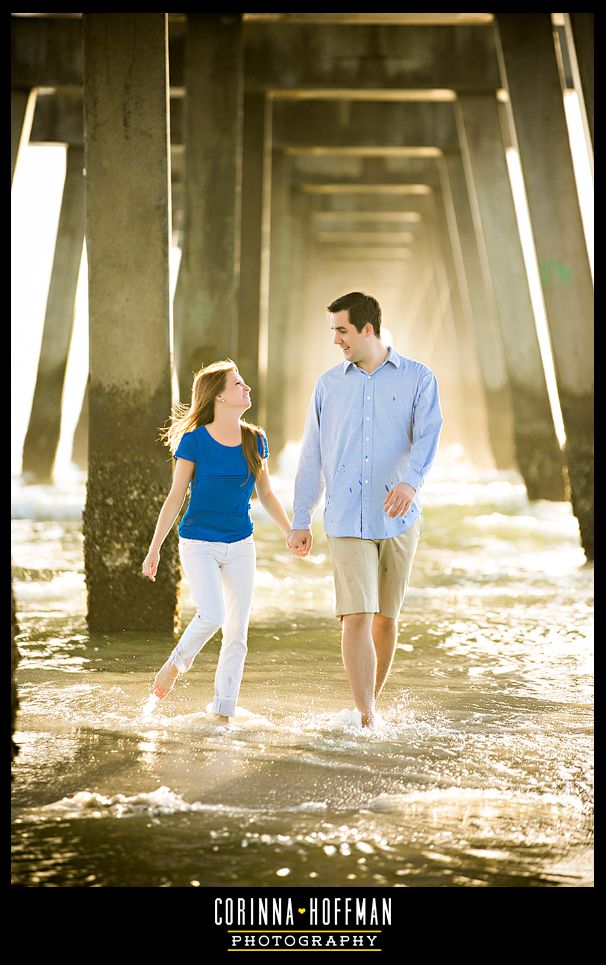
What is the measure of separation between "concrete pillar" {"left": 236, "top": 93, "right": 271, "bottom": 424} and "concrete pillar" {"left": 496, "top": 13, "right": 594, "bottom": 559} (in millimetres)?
5178

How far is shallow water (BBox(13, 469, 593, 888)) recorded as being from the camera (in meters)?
3.36

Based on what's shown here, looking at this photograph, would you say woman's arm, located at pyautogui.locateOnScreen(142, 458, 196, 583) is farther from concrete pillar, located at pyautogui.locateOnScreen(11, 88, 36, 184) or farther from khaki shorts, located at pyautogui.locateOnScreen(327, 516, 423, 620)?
concrete pillar, located at pyautogui.locateOnScreen(11, 88, 36, 184)

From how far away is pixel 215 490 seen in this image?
4742 mm

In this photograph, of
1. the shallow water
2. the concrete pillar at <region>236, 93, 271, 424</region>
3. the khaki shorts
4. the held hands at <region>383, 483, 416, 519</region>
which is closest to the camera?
the shallow water

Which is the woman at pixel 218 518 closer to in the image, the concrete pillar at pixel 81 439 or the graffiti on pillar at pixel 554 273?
the graffiti on pillar at pixel 554 273

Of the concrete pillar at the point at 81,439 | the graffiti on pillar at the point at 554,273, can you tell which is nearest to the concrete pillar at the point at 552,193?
the graffiti on pillar at the point at 554,273

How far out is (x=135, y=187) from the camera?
696 cm

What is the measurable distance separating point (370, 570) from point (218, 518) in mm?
627

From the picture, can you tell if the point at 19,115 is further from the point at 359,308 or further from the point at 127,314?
the point at 359,308

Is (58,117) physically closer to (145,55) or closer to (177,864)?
(145,55)

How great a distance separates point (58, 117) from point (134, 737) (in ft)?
55.3

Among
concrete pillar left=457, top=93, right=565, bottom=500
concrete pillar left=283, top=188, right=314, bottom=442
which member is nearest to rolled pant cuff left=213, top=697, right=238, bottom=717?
concrete pillar left=457, top=93, right=565, bottom=500

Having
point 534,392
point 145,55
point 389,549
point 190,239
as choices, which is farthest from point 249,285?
point 389,549

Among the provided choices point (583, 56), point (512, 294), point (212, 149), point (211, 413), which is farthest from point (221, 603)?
point (512, 294)
